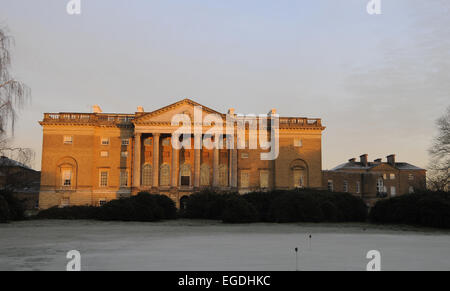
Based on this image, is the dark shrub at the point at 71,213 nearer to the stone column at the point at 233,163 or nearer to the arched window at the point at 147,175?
the arched window at the point at 147,175

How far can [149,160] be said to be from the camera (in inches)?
2420

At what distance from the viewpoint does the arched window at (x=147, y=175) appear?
60719mm

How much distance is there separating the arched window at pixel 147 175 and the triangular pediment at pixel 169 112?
6460 mm

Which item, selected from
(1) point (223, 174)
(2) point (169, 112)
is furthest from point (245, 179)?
(2) point (169, 112)

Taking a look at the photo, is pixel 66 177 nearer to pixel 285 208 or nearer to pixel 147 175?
pixel 147 175

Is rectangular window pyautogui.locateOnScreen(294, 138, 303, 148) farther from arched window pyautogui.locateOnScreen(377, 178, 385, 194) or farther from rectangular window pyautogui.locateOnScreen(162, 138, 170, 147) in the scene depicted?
arched window pyautogui.locateOnScreen(377, 178, 385, 194)

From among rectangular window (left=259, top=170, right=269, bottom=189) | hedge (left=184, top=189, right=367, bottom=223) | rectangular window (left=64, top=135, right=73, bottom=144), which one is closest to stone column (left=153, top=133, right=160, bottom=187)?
rectangular window (left=64, top=135, right=73, bottom=144)

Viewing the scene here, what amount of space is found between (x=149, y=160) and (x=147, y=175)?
210cm

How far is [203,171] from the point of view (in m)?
62.5

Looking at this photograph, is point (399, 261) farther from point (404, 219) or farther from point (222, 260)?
point (404, 219)

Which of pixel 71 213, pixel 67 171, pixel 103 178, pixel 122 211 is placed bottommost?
pixel 71 213

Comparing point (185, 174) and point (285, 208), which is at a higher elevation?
point (185, 174)

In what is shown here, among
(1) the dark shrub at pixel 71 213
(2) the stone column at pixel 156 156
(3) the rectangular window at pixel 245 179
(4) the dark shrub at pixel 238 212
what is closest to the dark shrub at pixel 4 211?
(1) the dark shrub at pixel 71 213
